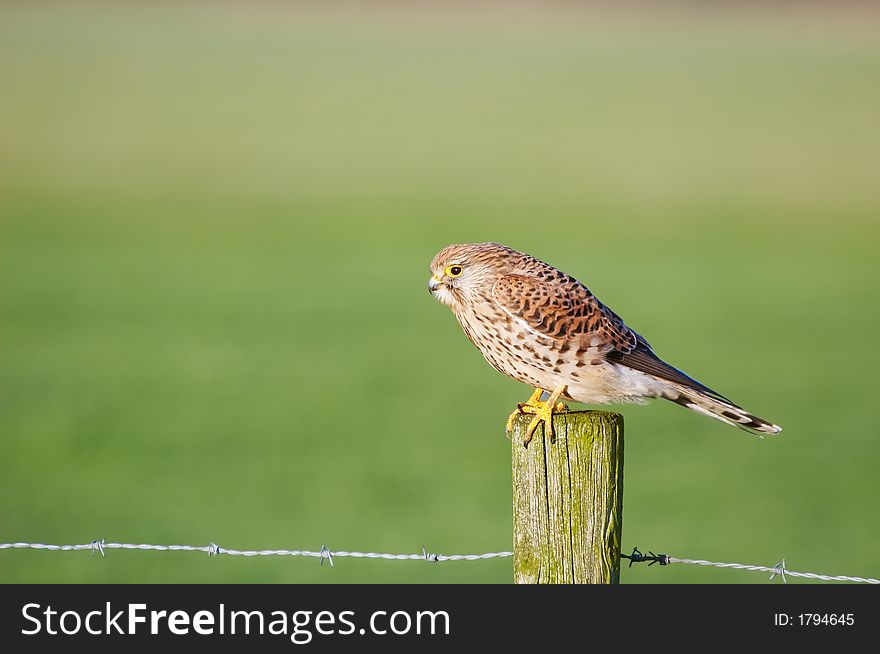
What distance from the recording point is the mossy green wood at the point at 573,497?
4105 millimetres

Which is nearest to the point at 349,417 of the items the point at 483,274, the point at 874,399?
the point at 874,399

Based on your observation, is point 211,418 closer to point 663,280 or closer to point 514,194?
point 663,280

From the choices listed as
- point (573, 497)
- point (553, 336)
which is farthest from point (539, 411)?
point (553, 336)

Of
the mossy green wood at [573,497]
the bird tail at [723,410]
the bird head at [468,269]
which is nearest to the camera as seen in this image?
the mossy green wood at [573,497]

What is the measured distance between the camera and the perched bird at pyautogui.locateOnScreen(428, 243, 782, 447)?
16.7ft

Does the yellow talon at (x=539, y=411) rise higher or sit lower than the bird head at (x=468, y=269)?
lower

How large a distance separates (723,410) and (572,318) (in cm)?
71

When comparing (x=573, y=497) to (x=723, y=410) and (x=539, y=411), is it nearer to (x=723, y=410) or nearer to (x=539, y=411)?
(x=539, y=411)

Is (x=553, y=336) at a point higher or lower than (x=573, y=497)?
higher

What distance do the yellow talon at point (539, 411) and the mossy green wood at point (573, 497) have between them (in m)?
0.03

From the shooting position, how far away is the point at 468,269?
5258 millimetres

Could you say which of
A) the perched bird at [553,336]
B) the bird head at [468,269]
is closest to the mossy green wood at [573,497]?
the perched bird at [553,336]

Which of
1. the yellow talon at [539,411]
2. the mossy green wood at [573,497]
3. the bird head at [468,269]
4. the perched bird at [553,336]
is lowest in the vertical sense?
the mossy green wood at [573,497]

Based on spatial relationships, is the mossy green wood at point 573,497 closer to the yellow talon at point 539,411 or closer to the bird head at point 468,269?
the yellow talon at point 539,411
